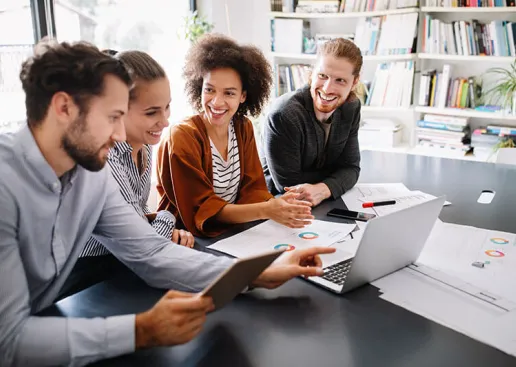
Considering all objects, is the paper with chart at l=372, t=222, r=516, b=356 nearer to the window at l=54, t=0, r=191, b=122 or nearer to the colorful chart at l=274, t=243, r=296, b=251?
the colorful chart at l=274, t=243, r=296, b=251

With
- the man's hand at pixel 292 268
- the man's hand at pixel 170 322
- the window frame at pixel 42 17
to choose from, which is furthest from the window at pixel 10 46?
the man's hand at pixel 170 322

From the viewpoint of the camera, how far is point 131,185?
1.57 meters

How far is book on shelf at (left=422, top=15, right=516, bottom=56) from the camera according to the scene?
3.44 m

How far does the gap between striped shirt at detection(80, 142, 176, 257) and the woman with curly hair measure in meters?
0.07

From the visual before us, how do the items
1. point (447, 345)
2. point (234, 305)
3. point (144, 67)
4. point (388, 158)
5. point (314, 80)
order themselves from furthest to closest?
1. point (388, 158)
2. point (314, 80)
3. point (144, 67)
4. point (234, 305)
5. point (447, 345)

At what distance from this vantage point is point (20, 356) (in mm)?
876

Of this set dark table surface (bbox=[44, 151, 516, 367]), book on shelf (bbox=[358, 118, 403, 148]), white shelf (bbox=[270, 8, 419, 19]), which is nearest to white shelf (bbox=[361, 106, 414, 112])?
book on shelf (bbox=[358, 118, 403, 148])

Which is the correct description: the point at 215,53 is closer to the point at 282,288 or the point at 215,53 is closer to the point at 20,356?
the point at 282,288

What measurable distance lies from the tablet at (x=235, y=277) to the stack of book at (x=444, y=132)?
121 inches

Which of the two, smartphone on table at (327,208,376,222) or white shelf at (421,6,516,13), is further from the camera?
white shelf at (421,6,516,13)

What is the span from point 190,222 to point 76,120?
0.73 meters

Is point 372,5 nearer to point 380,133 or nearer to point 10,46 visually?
point 380,133

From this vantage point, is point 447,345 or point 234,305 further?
point 234,305

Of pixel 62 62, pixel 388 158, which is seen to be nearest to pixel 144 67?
pixel 62 62
